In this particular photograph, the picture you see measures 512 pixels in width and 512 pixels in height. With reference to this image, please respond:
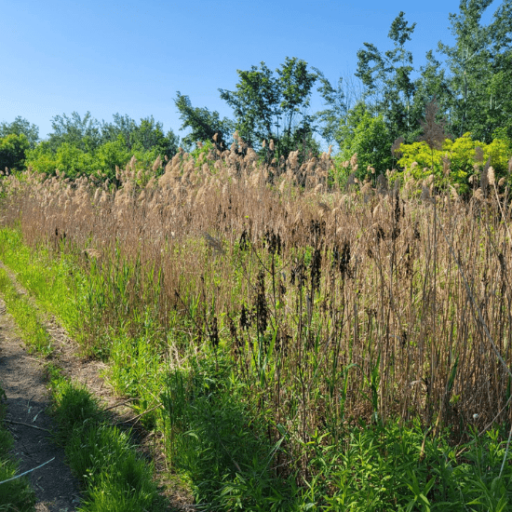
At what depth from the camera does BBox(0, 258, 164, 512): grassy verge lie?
7.14 feet

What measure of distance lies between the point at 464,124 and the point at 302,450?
38.7 metres

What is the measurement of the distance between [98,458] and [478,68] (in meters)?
41.6

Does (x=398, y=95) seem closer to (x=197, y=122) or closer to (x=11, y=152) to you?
(x=197, y=122)

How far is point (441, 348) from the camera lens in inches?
90.2

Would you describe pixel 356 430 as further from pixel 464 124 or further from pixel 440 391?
pixel 464 124

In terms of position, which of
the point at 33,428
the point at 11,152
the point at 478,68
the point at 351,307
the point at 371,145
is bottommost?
the point at 33,428

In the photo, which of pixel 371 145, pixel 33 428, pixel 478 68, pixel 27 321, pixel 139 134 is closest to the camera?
pixel 33 428

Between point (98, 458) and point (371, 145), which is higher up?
point (371, 145)

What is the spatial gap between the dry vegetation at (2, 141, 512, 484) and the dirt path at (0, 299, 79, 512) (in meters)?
0.69

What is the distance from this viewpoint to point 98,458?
2.56 m

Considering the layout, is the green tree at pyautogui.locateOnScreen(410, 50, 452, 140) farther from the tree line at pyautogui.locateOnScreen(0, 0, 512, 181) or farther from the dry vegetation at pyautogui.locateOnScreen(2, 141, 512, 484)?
the dry vegetation at pyautogui.locateOnScreen(2, 141, 512, 484)

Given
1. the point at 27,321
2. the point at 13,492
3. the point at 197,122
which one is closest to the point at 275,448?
the point at 13,492

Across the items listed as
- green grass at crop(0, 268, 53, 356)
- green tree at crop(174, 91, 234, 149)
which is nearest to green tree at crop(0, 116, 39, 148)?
green tree at crop(174, 91, 234, 149)

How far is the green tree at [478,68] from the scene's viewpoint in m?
33.6
